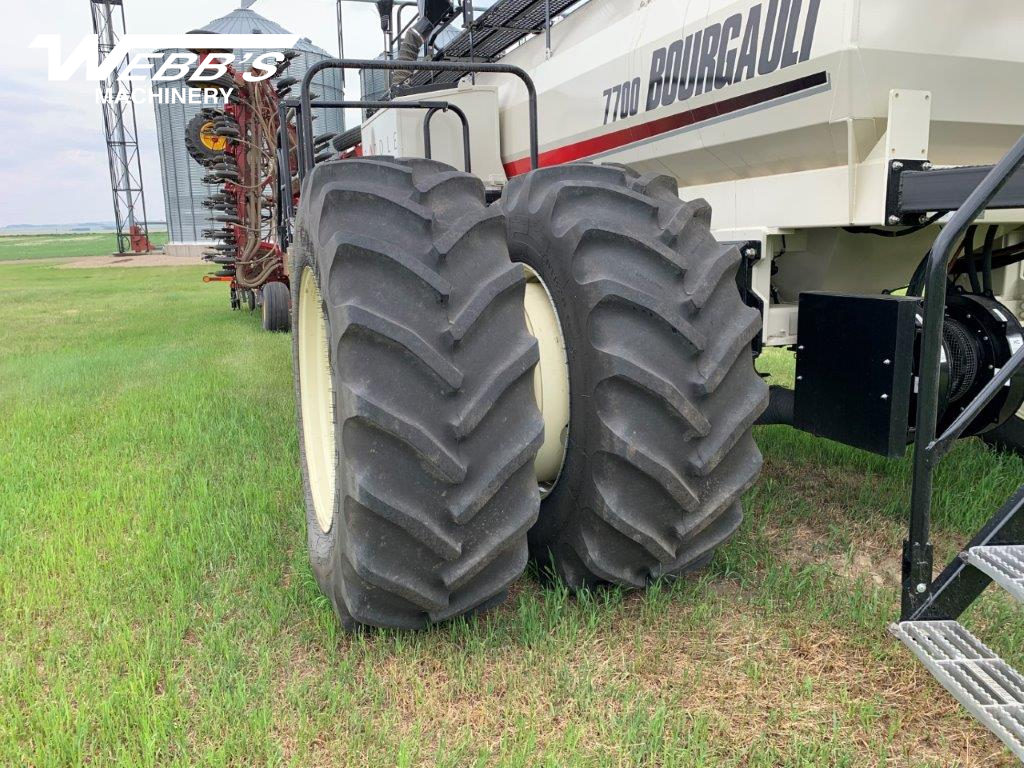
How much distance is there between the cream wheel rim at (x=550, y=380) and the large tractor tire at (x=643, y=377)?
0.06m

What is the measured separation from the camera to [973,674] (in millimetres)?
1713

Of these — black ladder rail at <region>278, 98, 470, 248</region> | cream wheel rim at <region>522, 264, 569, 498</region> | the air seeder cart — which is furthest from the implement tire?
cream wheel rim at <region>522, 264, 569, 498</region>

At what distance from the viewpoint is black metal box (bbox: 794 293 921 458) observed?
2113mm

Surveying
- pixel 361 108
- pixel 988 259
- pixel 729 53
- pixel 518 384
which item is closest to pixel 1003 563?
pixel 518 384

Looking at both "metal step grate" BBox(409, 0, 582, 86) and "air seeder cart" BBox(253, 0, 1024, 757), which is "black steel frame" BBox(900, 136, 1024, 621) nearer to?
"air seeder cart" BBox(253, 0, 1024, 757)

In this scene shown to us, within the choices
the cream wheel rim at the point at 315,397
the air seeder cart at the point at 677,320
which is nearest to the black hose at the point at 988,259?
the air seeder cart at the point at 677,320

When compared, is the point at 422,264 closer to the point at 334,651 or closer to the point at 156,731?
the point at 334,651

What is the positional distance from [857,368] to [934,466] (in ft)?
1.47

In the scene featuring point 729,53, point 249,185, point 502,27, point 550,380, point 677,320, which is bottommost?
point 550,380

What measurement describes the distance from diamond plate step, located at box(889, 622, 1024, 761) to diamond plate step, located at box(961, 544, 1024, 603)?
0.16 meters

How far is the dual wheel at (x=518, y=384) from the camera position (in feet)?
6.04

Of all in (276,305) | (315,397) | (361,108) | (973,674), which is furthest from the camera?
(276,305)

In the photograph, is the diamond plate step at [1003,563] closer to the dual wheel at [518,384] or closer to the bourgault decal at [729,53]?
the dual wheel at [518,384]

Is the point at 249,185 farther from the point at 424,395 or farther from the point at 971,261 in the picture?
the point at 424,395
